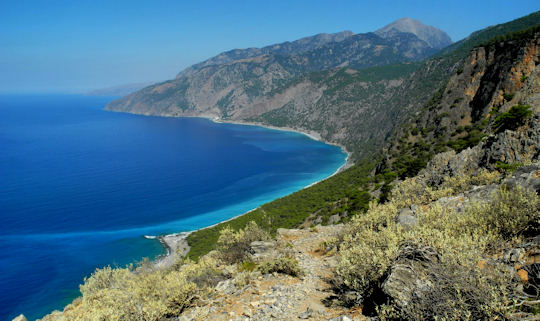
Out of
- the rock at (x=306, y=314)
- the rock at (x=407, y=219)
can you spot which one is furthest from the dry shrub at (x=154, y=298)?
the rock at (x=407, y=219)

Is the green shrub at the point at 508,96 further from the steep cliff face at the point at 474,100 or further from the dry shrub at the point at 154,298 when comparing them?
the dry shrub at the point at 154,298

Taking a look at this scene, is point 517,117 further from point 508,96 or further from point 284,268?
point 284,268

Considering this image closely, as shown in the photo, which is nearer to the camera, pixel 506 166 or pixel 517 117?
pixel 506 166

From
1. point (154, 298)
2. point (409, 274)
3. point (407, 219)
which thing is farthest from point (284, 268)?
point (409, 274)

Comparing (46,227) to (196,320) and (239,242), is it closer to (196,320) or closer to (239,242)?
(239,242)

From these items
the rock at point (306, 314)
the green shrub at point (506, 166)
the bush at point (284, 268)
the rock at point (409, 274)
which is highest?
the rock at point (409, 274)
